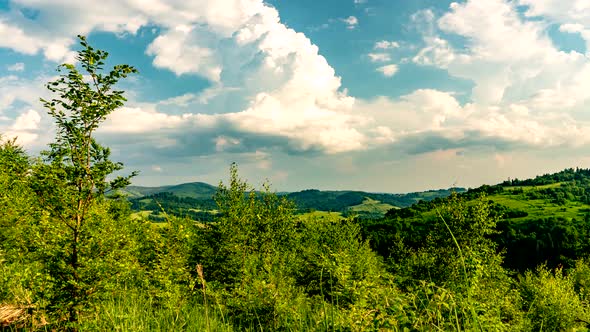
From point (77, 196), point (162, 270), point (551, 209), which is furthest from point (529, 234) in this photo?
point (77, 196)

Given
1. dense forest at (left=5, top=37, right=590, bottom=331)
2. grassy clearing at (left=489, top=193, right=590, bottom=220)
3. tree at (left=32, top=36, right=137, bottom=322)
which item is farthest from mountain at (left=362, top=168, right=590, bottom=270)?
tree at (left=32, top=36, right=137, bottom=322)

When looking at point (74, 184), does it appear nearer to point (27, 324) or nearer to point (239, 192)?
point (27, 324)

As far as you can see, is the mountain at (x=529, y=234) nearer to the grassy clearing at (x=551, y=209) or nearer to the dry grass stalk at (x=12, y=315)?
the grassy clearing at (x=551, y=209)

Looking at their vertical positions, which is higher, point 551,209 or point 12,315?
point 12,315

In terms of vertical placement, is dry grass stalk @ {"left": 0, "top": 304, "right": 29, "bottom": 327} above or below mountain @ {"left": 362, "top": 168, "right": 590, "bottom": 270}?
above

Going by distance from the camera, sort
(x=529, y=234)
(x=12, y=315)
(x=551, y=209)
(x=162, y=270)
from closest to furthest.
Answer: (x=12, y=315), (x=162, y=270), (x=529, y=234), (x=551, y=209)

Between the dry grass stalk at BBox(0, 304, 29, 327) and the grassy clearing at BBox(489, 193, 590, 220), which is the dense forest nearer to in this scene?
the dry grass stalk at BBox(0, 304, 29, 327)

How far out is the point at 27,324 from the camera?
983 cm

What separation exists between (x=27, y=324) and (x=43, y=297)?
965 millimetres

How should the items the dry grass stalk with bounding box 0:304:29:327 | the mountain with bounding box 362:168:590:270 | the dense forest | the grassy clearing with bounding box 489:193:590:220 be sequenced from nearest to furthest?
the dense forest
the dry grass stalk with bounding box 0:304:29:327
the mountain with bounding box 362:168:590:270
the grassy clearing with bounding box 489:193:590:220

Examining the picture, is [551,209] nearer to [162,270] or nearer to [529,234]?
[529,234]

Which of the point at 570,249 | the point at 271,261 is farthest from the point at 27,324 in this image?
the point at 570,249

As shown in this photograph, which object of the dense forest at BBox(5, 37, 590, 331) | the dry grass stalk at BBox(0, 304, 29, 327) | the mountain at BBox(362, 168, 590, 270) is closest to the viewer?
the dense forest at BBox(5, 37, 590, 331)

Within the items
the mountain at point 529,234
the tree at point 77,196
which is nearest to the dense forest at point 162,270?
the tree at point 77,196
